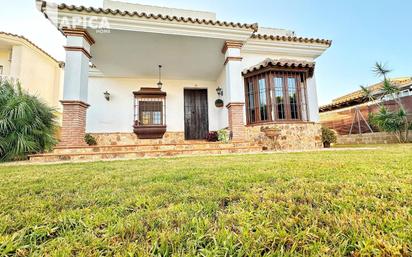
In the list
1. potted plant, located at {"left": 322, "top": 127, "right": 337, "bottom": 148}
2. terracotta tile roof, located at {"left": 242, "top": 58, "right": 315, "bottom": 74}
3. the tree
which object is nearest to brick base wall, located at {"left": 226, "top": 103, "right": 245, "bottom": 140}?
terracotta tile roof, located at {"left": 242, "top": 58, "right": 315, "bottom": 74}

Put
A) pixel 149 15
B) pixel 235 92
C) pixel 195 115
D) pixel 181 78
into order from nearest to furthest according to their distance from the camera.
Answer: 1. pixel 149 15
2. pixel 235 92
3. pixel 181 78
4. pixel 195 115

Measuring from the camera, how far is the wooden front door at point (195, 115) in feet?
28.5

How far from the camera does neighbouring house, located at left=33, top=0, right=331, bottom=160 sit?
16.5ft

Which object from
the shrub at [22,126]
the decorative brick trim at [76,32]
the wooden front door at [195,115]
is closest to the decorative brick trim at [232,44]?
the wooden front door at [195,115]

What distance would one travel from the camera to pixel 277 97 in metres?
6.55

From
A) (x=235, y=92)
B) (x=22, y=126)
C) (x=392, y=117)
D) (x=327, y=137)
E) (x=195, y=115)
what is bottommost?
(x=327, y=137)

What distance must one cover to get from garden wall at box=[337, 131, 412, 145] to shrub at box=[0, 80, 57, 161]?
1258 cm

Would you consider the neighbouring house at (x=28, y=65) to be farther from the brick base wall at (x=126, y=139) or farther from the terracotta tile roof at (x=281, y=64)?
the terracotta tile roof at (x=281, y=64)

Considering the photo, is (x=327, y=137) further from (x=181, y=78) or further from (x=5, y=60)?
(x=5, y=60)

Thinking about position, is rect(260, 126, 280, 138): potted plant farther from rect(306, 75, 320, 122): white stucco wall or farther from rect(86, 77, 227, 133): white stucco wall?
rect(86, 77, 227, 133): white stucco wall

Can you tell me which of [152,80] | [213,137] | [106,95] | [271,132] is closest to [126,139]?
[106,95]

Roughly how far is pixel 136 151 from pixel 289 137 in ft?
15.7

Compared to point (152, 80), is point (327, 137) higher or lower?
lower

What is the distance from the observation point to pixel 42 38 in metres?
10.3
